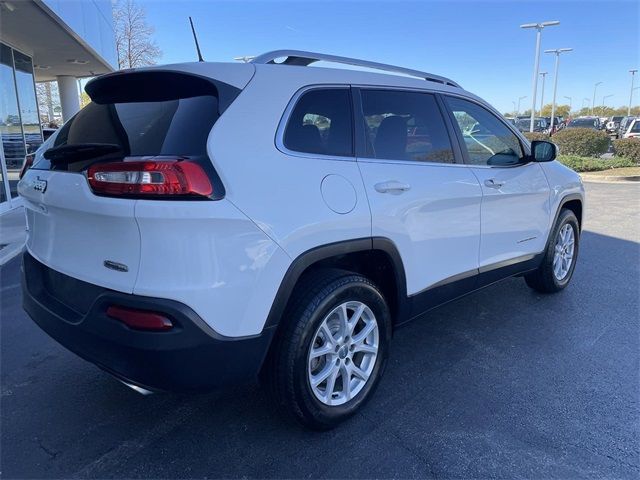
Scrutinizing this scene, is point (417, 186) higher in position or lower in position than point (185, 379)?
higher

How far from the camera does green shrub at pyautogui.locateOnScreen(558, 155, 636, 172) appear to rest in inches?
636

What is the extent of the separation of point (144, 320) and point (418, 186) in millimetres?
1741

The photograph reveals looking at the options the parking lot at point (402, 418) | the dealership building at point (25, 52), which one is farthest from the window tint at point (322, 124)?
the dealership building at point (25, 52)

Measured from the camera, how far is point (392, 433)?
257cm

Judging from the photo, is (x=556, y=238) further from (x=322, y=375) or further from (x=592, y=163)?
(x=592, y=163)

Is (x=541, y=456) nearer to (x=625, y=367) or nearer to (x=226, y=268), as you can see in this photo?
(x=625, y=367)

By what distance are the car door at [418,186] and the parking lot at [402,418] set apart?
668 millimetres

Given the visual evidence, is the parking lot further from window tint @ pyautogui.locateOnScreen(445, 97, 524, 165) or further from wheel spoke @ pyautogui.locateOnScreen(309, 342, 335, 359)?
window tint @ pyautogui.locateOnScreen(445, 97, 524, 165)

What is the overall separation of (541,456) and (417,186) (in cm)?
159

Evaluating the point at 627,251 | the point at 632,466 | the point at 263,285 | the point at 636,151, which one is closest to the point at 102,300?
the point at 263,285

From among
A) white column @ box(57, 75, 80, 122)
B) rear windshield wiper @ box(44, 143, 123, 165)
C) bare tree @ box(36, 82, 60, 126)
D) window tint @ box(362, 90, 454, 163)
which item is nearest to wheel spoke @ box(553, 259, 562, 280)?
window tint @ box(362, 90, 454, 163)

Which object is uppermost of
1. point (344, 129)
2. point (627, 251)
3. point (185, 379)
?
point (344, 129)

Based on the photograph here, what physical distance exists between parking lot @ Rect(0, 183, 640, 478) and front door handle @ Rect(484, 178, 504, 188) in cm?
120

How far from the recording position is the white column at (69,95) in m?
19.4
